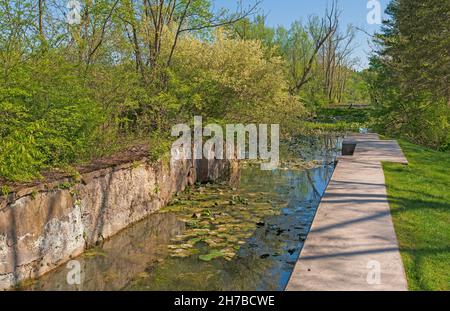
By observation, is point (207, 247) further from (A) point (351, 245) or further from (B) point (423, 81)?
(B) point (423, 81)

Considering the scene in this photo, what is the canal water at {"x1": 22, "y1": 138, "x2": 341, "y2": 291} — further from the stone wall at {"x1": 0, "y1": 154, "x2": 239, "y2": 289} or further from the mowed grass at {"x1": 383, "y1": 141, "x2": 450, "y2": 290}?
the mowed grass at {"x1": 383, "y1": 141, "x2": 450, "y2": 290}

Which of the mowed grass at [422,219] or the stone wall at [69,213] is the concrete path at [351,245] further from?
the stone wall at [69,213]

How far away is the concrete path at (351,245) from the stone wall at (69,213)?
324cm

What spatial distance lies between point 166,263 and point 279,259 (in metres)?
1.61

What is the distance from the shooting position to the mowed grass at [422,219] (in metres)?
4.20

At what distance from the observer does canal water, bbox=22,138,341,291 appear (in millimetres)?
5359

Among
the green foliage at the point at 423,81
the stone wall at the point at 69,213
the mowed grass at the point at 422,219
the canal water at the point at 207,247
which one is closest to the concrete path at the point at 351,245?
the mowed grass at the point at 422,219

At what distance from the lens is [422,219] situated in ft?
19.6

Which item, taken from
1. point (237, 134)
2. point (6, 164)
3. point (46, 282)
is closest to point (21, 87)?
point (6, 164)

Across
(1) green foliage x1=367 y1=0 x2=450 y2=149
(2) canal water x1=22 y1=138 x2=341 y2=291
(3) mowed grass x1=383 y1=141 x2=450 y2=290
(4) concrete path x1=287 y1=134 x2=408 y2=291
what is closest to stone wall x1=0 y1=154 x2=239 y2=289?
(2) canal water x1=22 y1=138 x2=341 y2=291

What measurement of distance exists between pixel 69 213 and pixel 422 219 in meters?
4.94

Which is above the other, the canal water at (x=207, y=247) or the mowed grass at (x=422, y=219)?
the mowed grass at (x=422, y=219)

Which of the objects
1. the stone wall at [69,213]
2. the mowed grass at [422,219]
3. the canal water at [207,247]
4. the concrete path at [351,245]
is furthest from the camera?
the canal water at [207,247]

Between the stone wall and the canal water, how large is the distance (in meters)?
0.18
